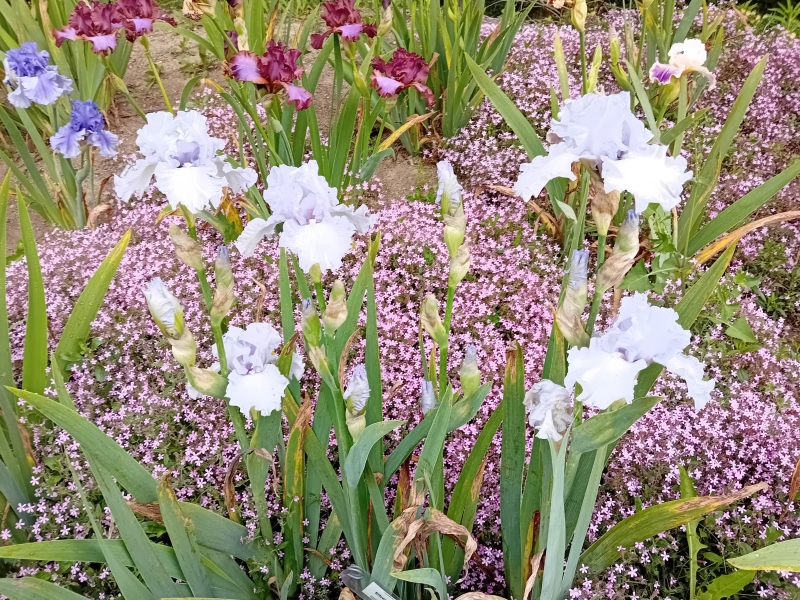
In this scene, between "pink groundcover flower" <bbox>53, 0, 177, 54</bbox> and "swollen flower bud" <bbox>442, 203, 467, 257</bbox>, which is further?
"pink groundcover flower" <bbox>53, 0, 177, 54</bbox>

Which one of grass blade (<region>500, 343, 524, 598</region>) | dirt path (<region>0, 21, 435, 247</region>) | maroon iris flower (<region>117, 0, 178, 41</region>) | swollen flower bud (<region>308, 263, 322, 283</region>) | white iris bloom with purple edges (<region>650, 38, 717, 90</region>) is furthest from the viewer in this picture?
dirt path (<region>0, 21, 435, 247</region>)

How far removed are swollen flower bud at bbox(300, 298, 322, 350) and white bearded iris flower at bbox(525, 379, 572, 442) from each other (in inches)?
15.9

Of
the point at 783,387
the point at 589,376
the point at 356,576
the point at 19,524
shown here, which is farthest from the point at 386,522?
the point at 783,387

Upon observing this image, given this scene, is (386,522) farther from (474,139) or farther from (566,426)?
(474,139)

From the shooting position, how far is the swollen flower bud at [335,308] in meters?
0.95

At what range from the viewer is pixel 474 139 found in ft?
10.5

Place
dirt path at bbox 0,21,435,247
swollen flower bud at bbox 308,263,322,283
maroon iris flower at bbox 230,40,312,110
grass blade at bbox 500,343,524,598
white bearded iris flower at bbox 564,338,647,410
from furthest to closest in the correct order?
1. dirt path at bbox 0,21,435,247
2. maroon iris flower at bbox 230,40,312,110
3. grass blade at bbox 500,343,524,598
4. swollen flower bud at bbox 308,263,322,283
5. white bearded iris flower at bbox 564,338,647,410

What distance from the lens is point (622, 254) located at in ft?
2.98

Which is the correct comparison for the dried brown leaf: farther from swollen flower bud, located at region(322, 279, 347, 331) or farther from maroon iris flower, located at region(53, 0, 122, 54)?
maroon iris flower, located at region(53, 0, 122, 54)

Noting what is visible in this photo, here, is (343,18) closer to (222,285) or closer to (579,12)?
(579,12)

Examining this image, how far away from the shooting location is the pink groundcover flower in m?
2.27

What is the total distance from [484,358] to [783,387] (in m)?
1.02

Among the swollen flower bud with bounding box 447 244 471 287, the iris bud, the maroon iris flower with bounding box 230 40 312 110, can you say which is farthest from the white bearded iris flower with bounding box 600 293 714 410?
the maroon iris flower with bounding box 230 40 312 110

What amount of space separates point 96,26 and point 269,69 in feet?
2.86
